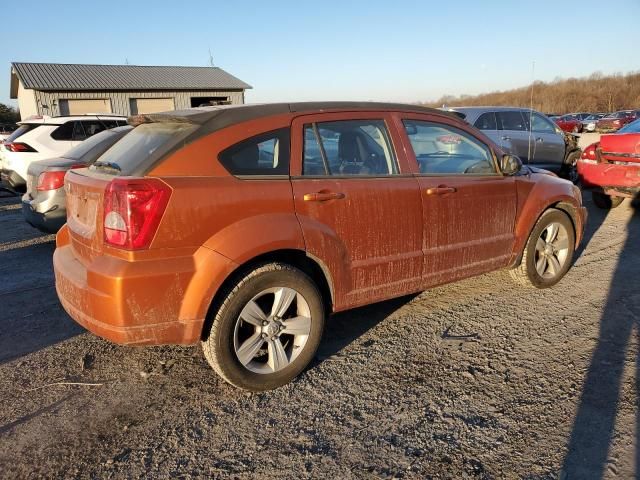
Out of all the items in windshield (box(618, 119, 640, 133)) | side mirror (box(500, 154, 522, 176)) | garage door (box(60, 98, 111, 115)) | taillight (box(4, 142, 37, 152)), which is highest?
garage door (box(60, 98, 111, 115))

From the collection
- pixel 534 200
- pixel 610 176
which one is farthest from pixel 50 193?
pixel 610 176

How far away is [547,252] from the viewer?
4.84m

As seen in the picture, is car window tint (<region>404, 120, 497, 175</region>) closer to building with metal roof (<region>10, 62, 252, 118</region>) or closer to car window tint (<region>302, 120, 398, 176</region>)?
car window tint (<region>302, 120, 398, 176</region>)

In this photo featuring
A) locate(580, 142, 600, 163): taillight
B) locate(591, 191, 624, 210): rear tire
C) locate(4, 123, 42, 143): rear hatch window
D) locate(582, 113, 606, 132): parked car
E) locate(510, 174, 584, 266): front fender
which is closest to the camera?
locate(510, 174, 584, 266): front fender

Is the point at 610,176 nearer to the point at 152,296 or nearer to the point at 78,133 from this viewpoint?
the point at 152,296

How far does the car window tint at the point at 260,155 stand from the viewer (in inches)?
118

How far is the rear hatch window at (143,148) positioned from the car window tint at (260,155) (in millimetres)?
286

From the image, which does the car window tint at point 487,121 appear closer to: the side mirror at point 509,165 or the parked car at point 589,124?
the side mirror at point 509,165

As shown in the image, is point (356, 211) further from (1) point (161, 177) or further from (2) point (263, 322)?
(1) point (161, 177)

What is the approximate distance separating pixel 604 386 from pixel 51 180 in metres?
5.78

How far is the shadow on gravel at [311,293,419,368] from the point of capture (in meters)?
3.72

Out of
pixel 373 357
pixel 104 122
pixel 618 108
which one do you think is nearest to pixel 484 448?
pixel 373 357

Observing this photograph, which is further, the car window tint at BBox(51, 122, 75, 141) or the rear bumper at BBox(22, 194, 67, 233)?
the car window tint at BBox(51, 122, 75, 141)

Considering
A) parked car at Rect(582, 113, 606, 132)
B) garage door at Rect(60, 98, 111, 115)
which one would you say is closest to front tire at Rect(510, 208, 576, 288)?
garage door at Rect(60, 98, 111, 115)
